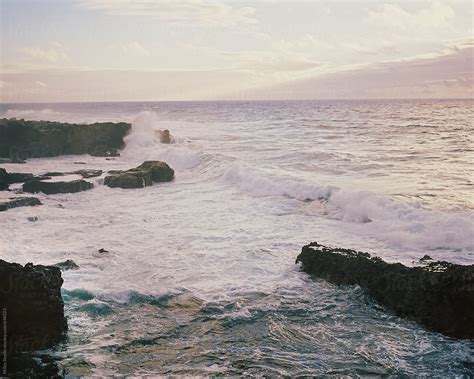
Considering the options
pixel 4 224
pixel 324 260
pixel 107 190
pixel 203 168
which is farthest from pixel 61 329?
pixel 203 168

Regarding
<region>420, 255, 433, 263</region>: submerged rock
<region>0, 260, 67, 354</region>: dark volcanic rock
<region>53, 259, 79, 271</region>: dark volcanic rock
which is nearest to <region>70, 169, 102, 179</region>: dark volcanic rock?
<region>53, 259, 79, 271</region>: dark volcanic rock

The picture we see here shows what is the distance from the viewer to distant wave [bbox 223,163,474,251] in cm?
1266

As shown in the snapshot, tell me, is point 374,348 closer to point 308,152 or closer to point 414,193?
point 414,193

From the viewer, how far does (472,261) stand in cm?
1105

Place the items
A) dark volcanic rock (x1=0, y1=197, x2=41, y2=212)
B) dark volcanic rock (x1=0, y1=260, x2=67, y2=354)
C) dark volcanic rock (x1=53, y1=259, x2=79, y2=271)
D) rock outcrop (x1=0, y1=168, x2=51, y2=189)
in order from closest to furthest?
dark volcanic rock (x1=0, y1=260, x2=67, y2=354) → dark volcanic rock (x1=53, y1=259, x2=79, y2=271) → dark volcanic rock (x1=0, y1=197, x2=41, y2=212) → rock outcrop (x1=0, y1=168, x2=51, y2=189)

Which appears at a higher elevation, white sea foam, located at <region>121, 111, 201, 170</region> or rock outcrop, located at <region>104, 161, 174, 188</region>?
white sea foam, located at <region>121, 111, 201, 170</region>

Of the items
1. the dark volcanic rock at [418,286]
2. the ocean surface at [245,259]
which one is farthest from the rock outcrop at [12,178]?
the dark volcanic rock at [418,286]

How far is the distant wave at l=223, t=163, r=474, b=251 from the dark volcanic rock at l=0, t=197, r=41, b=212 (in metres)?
8.02

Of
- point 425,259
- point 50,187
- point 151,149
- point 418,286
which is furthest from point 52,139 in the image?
point 418,286

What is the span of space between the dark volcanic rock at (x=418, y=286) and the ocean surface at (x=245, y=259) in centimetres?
24

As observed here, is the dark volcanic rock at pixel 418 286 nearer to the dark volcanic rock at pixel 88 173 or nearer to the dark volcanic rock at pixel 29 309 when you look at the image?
the dark volcanic rock at pixel 29 309

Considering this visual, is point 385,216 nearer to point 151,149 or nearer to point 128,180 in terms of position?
point 128,180

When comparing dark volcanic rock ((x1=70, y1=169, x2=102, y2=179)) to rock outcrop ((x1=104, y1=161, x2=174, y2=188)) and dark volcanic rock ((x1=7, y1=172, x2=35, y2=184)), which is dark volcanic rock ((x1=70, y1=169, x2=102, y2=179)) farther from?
dark volcanic rock ((x1=7, y1=172, x2=35, y2=184))

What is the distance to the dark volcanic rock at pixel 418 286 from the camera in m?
7.75
